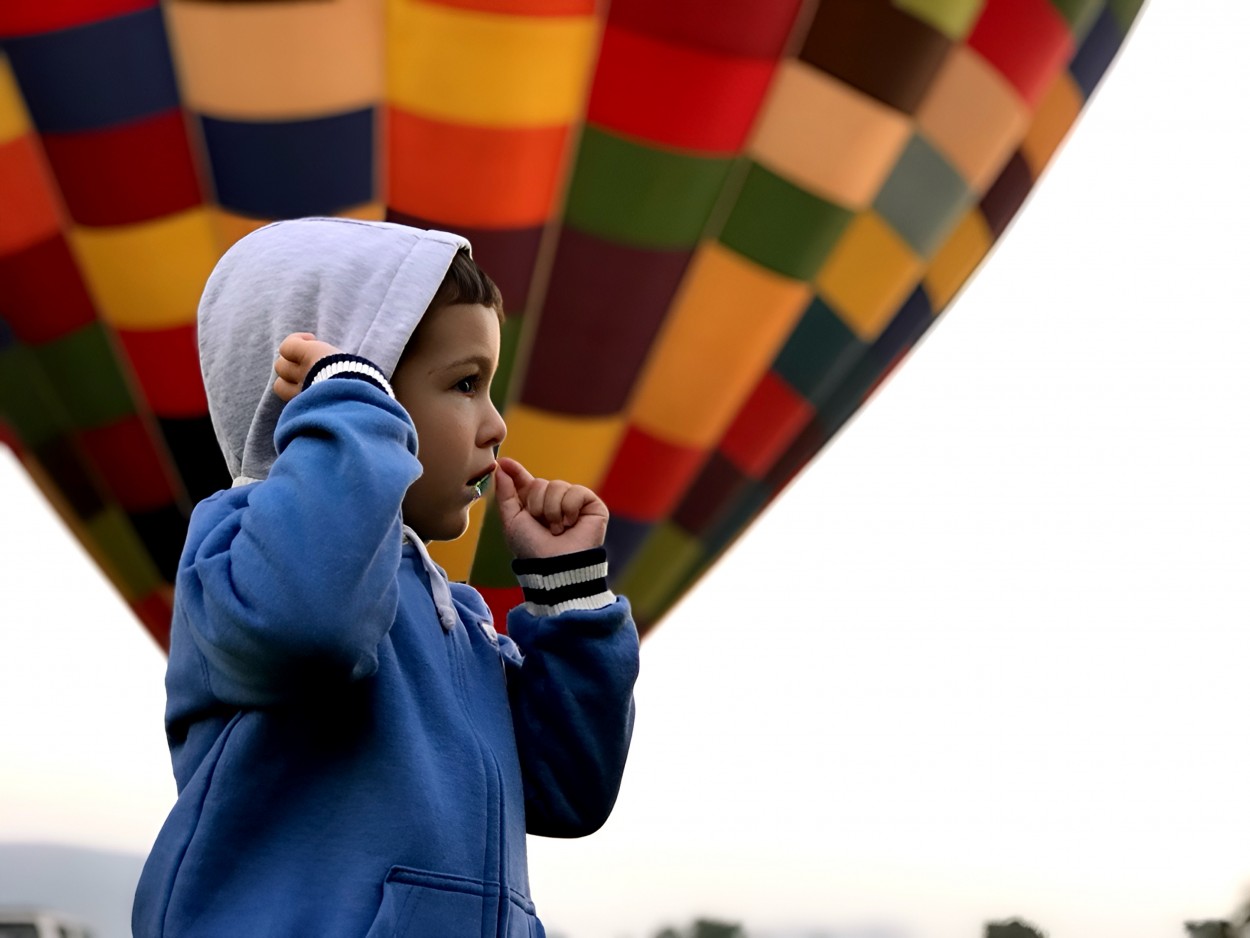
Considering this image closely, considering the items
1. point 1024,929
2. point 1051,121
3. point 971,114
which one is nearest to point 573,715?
point 1024,929

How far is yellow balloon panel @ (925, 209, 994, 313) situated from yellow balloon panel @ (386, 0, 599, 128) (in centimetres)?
76

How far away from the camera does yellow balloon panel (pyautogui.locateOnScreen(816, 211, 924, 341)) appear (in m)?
2.30

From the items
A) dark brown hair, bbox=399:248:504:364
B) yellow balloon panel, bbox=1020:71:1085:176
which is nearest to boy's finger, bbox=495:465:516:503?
dark brown hair, bbox=399:248:504:364

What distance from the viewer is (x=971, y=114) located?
2.29 m

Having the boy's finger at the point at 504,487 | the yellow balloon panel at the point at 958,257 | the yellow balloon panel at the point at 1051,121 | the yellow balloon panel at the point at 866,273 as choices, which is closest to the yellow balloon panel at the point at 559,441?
the yellow balloon panel at the point at 866,273

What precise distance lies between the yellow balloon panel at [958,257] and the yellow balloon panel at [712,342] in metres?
0.33

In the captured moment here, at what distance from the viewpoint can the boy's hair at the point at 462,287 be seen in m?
0.81

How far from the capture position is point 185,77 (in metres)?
1.93

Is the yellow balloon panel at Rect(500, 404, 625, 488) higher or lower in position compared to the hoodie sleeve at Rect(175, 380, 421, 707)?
higher

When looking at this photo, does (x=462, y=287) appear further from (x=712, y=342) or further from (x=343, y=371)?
(x=712, y=342)

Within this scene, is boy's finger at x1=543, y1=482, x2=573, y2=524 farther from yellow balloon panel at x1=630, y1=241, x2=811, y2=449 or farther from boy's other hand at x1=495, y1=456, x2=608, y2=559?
yellow balloon panel at x1=630, y1=241, x2=811, y2=449

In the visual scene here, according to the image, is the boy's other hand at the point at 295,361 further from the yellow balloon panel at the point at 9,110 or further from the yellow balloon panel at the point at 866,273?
the yellow balloon panel at the point at 866,273

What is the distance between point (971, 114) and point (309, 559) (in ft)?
6.01

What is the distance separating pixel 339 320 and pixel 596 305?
1321 mm
